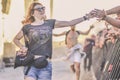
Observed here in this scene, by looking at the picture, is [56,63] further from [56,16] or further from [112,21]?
[112,21]

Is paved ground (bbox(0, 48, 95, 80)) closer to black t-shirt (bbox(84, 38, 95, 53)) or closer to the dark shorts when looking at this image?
black t-shirt (bbox(84, 38, 95, 53))

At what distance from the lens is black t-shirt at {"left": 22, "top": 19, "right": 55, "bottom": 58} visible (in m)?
3.33

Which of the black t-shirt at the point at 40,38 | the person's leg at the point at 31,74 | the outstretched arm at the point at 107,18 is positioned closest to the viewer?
the outstretched arm at the point at 107,18

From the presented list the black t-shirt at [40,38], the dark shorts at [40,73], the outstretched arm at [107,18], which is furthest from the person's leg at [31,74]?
the outstretched arm at [107,18]

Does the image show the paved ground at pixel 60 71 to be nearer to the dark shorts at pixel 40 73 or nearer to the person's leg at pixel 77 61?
the person's leg at pixel 77 61

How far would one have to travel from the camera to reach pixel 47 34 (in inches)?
132

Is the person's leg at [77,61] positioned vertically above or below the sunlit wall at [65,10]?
below

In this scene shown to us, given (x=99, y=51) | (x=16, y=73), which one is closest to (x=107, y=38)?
(x=99, y=51)

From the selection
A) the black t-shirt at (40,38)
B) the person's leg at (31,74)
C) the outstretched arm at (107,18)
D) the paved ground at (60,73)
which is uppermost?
the outstretched arm at (107,18)

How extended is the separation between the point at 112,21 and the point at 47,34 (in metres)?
2.01

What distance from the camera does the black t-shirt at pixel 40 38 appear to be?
10.9 feet

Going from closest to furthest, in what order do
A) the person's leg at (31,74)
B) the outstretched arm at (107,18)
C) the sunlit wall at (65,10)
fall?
the outstretched arm at (107,18) → the person's leg at (31,74) → the sunlit wall at (65,10)

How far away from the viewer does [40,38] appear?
3334mm

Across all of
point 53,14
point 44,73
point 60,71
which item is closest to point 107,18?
point 44,73
